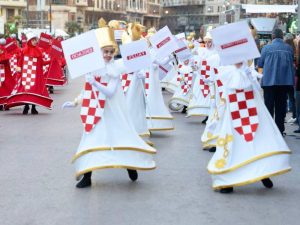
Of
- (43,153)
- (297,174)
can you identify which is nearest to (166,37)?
→ (43,153)

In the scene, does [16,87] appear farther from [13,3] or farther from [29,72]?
[13,3]

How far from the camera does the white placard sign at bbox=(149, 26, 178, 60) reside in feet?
38.9

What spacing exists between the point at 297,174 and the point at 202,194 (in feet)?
5.63

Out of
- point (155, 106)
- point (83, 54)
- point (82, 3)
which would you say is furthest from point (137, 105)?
point (82, 3)

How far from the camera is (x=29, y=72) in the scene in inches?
631

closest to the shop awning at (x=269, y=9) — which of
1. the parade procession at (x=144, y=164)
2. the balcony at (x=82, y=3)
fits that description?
the parade procession at (x=144, y=164)

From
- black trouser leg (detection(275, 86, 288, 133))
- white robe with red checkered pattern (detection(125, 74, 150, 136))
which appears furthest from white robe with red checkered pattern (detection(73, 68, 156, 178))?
black trouser leg (detection(275, 86, 288, 133))

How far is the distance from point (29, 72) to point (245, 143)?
9263 millimetres

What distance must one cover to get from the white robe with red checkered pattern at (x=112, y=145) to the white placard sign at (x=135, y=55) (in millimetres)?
1263

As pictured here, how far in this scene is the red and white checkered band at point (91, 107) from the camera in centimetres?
783

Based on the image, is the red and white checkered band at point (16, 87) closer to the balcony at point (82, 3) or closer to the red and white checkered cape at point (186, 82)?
the red and white checkered cape at point (186, 82)

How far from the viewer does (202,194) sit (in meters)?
7.60

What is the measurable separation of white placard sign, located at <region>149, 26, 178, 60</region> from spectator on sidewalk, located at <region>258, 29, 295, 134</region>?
4.81 feet

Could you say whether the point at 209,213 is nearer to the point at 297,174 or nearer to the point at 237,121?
the point at 237,121
